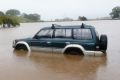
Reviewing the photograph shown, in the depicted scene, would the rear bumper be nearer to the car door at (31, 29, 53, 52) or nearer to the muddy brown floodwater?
the muddy brown floodwater

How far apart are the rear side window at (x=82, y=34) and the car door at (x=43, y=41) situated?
1.28 meters

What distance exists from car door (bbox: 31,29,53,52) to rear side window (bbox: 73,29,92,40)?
128 centimetres

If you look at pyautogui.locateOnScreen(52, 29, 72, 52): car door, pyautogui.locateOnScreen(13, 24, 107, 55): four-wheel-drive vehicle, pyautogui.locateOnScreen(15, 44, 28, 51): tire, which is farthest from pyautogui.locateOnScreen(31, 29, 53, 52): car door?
pyautogui.locateOnScreen(15, 44, 28, 51): tire

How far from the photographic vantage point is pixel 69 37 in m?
14.2

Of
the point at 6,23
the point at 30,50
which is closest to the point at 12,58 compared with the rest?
the point at 30,50

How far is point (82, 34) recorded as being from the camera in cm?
1386

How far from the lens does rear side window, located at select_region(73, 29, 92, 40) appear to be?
1361 cm

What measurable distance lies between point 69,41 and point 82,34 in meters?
0.68

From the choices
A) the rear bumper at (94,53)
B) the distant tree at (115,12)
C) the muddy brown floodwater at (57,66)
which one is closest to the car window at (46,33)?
the muddy brown floodwater at (57,66)

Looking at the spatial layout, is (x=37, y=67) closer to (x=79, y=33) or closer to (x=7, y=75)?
(x=7, y=75)

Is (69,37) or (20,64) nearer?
(20,64)

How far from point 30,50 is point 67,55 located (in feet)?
7.14

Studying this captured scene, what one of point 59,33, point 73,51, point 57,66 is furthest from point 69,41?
point 57,66

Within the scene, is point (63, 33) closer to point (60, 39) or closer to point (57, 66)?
point (60, 39)
